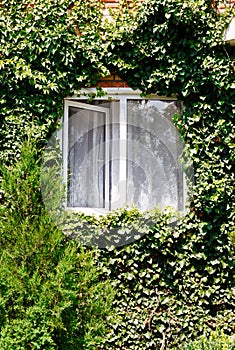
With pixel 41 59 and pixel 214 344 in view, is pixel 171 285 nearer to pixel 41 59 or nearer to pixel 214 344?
pixel 214 344

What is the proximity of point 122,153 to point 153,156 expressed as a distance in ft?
1.27

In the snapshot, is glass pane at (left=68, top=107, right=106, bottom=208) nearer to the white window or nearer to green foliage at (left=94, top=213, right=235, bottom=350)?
the white window

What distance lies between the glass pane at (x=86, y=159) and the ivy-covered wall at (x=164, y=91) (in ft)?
1.12

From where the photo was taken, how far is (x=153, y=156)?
5.78 metres

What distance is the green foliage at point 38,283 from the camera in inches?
162

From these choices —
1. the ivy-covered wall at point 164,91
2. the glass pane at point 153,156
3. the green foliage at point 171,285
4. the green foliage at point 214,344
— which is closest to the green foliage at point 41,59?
the ivy-covered wall at point 164,91

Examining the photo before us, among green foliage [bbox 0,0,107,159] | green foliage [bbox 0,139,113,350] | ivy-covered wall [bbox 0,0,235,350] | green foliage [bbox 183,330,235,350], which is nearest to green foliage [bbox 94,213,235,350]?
ivy-covered wall [bbox 0,0,235,350]

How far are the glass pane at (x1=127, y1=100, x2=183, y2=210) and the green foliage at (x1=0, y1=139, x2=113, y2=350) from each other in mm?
1371

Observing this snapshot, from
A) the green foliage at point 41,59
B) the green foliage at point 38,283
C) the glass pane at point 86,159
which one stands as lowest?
the green foliage at point 38,283

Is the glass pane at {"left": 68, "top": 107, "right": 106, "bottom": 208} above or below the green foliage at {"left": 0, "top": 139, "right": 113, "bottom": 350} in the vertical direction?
above

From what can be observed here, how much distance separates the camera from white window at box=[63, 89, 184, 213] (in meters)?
5.68

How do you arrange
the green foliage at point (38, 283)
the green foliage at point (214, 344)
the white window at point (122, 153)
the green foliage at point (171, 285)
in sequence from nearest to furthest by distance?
1. the green foliage at point (38, 283)
2. the green foliage at point (214, 344)
3. the green foliage at point (171, 285)
4. the white window at point (122, 153)

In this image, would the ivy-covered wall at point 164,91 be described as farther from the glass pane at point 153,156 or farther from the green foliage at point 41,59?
the glass pane at point 153,156

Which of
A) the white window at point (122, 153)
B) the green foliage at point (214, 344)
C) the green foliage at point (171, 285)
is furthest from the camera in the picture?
the white window at point (122, 153)
